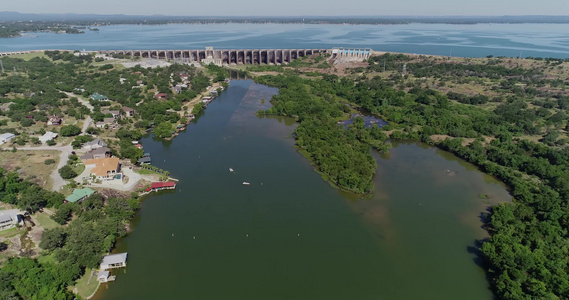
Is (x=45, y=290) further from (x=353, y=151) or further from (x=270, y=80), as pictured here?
(x=270, y=80)

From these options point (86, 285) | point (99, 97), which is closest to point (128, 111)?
point (99, 97)

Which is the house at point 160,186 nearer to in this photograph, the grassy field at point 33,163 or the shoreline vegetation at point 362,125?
the shoreline vegetation at point 362,125

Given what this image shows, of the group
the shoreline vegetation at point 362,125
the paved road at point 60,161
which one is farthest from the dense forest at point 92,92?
the paved road at point 60,161

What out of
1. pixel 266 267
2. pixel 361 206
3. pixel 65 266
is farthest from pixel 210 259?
pixel 361 206

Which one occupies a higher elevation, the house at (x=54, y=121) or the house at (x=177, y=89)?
the house at (x=177, y=89)

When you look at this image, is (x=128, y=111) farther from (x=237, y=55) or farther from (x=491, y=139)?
(x=237, y=55)

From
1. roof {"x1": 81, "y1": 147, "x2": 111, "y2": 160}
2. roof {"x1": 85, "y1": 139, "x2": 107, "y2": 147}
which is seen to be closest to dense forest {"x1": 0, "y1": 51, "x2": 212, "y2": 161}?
roof {"x1": 85, "y1": 139, "x2": 107, "y2": 147}

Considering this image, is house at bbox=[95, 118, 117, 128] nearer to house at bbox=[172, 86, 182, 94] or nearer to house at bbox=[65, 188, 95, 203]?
house at bbox=[172, 86, 182, 94]

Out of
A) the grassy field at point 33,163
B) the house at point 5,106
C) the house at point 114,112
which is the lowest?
the grassy field at point 33,163
